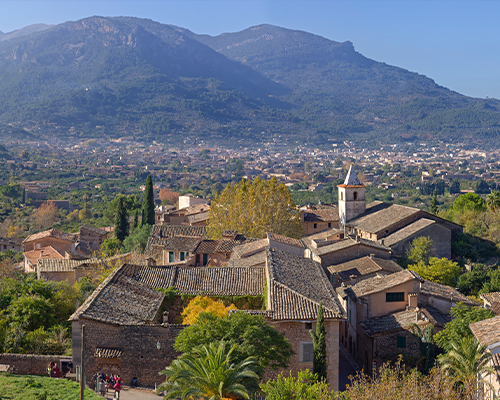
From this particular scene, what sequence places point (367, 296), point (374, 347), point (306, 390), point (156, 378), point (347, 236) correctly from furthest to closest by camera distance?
point (347, 236) → point (367, 296) → point (374, 347) → point (156, 378) → point (306, 390)

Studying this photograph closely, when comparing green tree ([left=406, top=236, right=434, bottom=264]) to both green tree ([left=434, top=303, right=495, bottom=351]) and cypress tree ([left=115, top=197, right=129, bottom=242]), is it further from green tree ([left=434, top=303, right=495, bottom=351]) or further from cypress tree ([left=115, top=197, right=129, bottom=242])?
cypress tree ([left=115, top=197, right=129, bottom=242])

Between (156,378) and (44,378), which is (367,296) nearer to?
(156,378)

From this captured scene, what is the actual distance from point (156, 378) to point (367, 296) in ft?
41.8

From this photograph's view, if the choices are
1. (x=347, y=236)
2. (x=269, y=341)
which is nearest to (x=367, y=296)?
(x=269, y=341)

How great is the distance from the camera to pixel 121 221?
58.4m

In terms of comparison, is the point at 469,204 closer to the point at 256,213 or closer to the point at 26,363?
the point at 256,213

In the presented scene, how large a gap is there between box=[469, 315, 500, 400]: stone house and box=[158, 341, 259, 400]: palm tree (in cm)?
695

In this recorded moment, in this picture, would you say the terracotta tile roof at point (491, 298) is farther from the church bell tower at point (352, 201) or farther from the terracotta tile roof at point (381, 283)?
the church bell tower at point (352, 201)

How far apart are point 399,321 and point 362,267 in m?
8.33

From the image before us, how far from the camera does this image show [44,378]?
62.0ft

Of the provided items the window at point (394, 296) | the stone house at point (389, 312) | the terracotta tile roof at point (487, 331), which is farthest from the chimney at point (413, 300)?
the terracotta tile roof at point (487, 331)

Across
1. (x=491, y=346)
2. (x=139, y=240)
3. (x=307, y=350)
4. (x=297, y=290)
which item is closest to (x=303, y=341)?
(x=307, y=350)

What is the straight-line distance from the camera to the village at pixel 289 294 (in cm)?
2019

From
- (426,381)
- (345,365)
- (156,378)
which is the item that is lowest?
(345,365)
